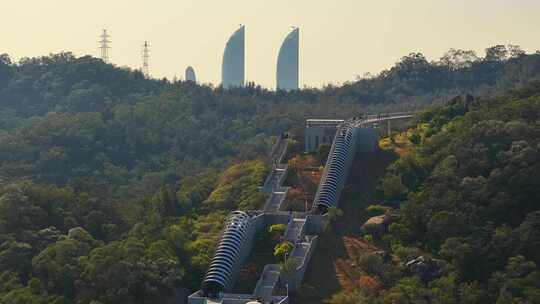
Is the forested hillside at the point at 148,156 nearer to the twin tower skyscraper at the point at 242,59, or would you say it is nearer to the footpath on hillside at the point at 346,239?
the footpath on hillside at the point at 346,239

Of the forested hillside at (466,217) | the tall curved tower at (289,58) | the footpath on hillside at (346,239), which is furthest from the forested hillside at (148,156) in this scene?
the tall curved tower at (289,58)

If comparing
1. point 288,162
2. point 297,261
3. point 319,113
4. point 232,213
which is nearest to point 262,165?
point 288,162

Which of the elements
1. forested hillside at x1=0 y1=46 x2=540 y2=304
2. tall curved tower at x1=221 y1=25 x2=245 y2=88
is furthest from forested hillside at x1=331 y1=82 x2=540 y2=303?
tall curved tower at x1=221 y1=25 x2=245 y2=88

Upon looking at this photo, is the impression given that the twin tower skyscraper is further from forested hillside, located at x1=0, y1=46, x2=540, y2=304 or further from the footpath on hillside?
the footpath on hillside

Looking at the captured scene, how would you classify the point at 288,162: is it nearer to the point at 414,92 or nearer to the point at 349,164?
the point at 349,164

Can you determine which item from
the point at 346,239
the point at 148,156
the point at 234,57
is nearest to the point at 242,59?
the point at 234,57

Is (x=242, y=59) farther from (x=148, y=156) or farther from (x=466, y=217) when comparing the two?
(x=466, y=217)
